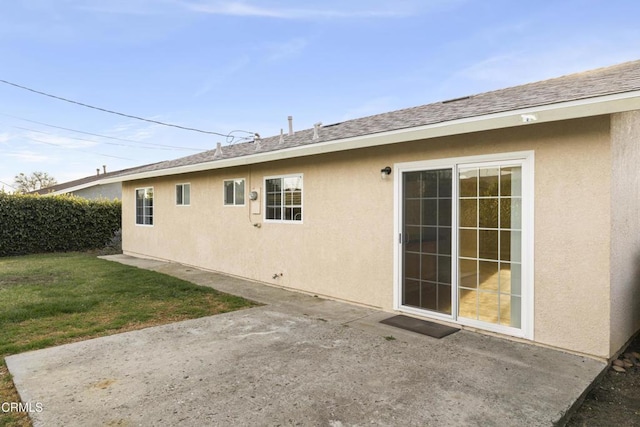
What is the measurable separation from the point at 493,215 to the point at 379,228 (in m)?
1.78

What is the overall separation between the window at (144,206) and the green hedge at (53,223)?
3.72 m

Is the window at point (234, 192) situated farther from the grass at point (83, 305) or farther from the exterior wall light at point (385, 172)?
the exterior wall light at point (385, 172)

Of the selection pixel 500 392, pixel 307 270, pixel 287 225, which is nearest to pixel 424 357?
pixel 500 392

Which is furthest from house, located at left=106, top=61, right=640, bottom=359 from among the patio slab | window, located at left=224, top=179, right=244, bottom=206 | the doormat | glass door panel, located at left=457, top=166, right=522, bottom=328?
window, located at left=224, top=179, right=244, bottom=206

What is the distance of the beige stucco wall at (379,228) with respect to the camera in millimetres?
3840

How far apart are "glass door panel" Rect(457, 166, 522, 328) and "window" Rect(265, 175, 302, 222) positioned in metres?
3.41

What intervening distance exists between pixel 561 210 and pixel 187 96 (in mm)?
17845

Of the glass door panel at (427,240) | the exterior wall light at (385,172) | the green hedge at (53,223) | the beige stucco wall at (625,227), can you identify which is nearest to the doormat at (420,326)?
the glass door panel at (427,240)

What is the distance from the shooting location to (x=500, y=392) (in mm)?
3109

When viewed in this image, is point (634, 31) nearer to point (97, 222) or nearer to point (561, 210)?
point (561, 210)

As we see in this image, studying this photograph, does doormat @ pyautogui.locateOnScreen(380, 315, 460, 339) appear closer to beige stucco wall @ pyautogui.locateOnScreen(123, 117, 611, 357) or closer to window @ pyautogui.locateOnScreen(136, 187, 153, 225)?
beige stucco wall @ pyautogui.locateOnScreen(123, 117, 611, 357)

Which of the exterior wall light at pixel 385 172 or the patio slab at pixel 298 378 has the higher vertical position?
the exterior wall light at pixel 385 172

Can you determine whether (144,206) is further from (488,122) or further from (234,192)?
(488,122)

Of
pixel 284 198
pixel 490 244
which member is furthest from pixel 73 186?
pixel 490 244
